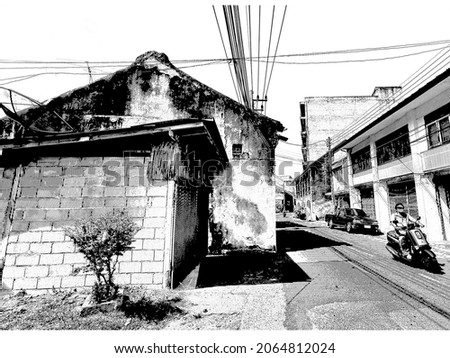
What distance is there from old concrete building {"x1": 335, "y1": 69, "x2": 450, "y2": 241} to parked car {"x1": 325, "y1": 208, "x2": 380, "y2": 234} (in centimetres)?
189

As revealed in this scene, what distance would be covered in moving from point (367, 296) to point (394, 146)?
12939 mm

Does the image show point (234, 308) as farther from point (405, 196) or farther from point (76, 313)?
point (405, 196)

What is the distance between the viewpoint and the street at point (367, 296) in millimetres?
3441

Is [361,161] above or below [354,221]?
above

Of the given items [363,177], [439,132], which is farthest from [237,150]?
[363,177]

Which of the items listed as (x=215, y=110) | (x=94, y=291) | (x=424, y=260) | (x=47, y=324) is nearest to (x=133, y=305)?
(x=94, y=291)

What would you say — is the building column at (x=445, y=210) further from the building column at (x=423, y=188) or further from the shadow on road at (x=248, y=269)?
the shadow on road at (x=248, y=269)

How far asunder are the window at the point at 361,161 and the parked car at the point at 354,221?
4.14 metres

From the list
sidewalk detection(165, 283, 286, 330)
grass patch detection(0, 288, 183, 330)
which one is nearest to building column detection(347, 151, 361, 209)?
sidewalk detection(165, 283, 286, 330)

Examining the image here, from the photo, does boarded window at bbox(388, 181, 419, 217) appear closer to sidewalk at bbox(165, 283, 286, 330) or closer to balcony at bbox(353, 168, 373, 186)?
balcony at bbox(353, 168, 373, 186)

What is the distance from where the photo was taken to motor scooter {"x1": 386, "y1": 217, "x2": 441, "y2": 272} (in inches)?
232

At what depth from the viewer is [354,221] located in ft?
45.5

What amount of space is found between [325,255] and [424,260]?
2.85m
